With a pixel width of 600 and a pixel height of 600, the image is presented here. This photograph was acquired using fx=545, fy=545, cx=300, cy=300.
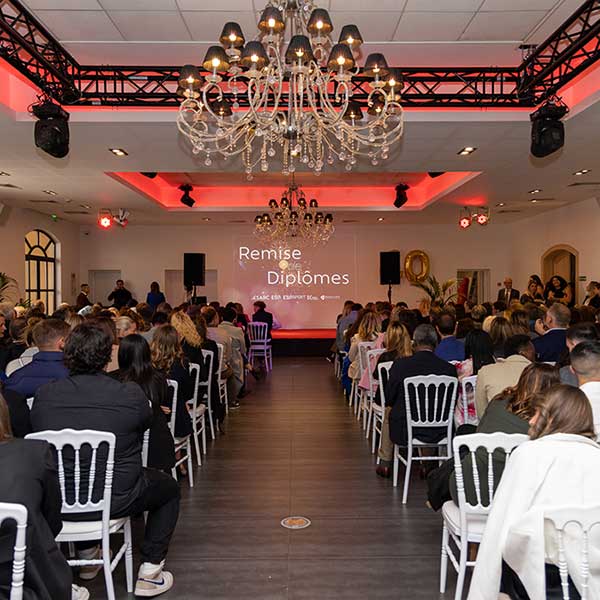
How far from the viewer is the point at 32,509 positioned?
71.8 inches

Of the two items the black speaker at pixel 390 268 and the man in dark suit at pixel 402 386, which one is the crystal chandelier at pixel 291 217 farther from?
the man in dark suit at pixel 402 386

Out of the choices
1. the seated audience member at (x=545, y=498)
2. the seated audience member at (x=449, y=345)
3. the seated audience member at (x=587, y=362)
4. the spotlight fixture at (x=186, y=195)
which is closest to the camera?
the seated audience member at (x=545, y=498)

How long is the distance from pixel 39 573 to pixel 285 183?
990 centimetres

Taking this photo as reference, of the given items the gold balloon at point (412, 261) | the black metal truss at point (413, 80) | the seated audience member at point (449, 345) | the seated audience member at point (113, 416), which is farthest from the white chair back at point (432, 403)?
the gold balloon at point (412, 261)

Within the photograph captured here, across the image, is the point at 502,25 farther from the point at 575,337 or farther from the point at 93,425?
the point at 93,425

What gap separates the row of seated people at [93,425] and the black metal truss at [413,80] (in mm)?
2258

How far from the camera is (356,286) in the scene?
1478 centimetres

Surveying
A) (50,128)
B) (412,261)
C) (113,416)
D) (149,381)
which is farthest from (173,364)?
(412,261)

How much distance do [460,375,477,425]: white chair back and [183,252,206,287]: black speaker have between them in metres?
9.93

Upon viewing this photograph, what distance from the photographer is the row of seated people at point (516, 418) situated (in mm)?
1838

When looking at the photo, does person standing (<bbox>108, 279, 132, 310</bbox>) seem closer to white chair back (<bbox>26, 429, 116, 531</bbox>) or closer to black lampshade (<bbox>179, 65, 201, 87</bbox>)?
black lampshade (<bbox>179, 65, 201, 87</bbox>)

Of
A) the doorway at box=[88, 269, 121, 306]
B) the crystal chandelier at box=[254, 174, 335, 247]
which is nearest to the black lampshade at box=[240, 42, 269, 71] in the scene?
the crystal chandelier at box=[254, 174, 335, 247]

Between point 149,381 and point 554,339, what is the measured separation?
Answer: 3.47 meters

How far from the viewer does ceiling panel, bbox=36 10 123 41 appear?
418 cm
